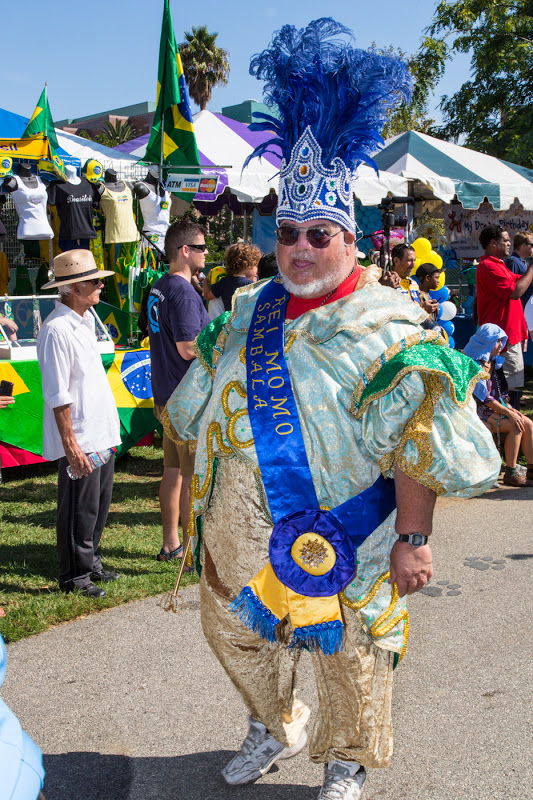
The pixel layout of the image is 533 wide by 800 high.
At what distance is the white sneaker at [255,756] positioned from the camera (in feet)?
8.34

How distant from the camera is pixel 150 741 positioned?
9.18ft

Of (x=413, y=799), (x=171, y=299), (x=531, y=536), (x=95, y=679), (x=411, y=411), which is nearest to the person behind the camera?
(x=411, y=411)

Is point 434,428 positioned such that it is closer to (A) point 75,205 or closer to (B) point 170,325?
(B) point 170,325

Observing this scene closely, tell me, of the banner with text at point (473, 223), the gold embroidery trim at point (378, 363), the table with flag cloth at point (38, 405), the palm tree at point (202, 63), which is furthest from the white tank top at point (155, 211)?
the palm tree at point (202, 63)

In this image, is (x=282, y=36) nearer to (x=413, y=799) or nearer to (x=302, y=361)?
(x=302, y=361)

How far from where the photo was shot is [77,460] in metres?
3.85

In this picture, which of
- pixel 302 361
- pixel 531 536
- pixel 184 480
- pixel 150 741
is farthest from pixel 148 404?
pixel 302 361

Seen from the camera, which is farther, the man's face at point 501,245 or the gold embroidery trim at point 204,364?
the man's face at point 501,245

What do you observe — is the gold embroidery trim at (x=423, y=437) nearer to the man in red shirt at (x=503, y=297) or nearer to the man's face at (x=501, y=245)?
the man in red shirt at (x=503, y=297)

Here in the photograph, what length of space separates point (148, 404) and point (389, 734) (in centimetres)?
453

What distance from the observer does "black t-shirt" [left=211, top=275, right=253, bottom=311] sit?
225 inches

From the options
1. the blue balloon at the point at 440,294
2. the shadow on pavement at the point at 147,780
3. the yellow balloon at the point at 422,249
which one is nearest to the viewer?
the shadow on pavement at the point at 147,780

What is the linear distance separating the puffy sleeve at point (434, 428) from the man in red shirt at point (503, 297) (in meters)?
5.02

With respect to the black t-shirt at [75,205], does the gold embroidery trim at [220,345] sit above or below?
below
